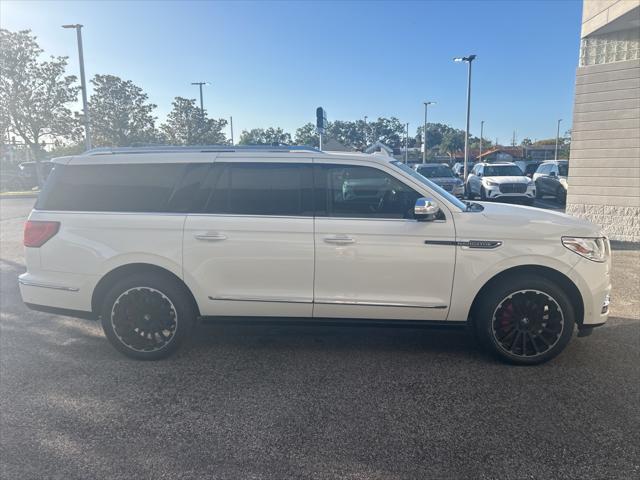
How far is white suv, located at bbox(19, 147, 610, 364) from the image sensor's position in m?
3.88

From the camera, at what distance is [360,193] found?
13.4 feet

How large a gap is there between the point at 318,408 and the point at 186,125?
136 ft

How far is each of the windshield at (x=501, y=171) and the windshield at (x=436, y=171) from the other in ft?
4.82

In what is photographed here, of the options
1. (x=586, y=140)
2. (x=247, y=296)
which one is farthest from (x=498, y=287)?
(x=586, y=140)

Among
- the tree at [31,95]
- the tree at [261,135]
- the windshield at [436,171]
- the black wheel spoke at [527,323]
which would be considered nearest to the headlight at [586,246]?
the black wheel spoke at [527,323]

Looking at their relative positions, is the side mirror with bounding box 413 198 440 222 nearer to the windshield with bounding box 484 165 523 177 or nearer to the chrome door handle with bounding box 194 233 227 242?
the chrome door handle with bounding box 194 233 227 242

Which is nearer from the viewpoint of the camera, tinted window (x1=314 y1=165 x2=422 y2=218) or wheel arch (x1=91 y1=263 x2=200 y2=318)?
tinted window (x1=314 y1=165 x2=422 y2=218)

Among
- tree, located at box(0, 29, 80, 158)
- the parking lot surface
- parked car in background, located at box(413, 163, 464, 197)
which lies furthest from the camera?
tree, located at box(0, 29, 80, 158)

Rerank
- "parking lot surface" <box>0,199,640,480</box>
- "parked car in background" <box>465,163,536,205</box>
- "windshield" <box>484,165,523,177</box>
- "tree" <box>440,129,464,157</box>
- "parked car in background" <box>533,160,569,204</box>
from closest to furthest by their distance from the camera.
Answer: "parking lot surface" <box>0,199,640,480</box> < "parked car in background" <box>465,163,536,205</box> < "windshield" <box>484,165,523,177</box> < "parked car in background" <box>533,160,569,204</box> < "tree" <box>440,129,464,157</box>

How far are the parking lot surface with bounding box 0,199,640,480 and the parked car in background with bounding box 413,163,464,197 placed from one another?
12.8 m

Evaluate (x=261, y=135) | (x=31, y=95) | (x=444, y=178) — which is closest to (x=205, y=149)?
(x=444, y=178)

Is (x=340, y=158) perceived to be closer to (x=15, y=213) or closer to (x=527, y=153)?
(x=15, y=213)

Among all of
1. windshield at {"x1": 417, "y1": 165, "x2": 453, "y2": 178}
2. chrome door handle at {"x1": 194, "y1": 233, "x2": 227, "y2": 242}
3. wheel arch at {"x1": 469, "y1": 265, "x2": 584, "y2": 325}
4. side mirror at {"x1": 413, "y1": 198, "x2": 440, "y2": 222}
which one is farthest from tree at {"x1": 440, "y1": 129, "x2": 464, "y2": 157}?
chrome door handle at {"x1": 194, "y1": 233, "x2": 227, "y2": 242}

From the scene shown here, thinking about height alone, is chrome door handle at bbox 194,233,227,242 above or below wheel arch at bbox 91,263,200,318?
above
